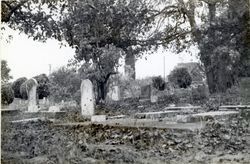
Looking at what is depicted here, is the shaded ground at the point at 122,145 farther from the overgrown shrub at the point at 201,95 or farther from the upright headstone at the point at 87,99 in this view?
the overgrown shrub at the point at 201,95

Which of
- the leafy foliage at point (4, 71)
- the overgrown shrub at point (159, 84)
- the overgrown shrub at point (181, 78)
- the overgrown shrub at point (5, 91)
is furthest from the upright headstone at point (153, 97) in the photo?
the leafy foliage at point (4, 71)

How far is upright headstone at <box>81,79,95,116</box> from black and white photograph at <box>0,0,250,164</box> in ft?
0.07

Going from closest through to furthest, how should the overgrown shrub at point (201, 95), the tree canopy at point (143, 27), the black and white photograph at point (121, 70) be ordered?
the black and white photograph at point (121, 70), the tree canopy at point (143, 27), the overgrown shrub at point (201, 95)

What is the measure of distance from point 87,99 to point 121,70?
0.87m

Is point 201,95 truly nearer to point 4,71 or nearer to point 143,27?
point 143,27

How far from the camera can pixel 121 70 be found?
7.98 meters

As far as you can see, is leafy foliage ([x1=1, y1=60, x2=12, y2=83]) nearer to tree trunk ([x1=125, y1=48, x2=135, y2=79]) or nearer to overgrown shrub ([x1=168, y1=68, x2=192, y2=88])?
tree trunk ([x1=125, y1=48, x2=135, y2=79])

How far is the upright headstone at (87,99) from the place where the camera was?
772 cm

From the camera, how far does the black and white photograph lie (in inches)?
181

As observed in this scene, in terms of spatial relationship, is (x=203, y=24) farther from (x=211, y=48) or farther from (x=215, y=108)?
(x=215, y=108)

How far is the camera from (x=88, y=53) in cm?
671

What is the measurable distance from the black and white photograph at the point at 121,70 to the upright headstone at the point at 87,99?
20 millimetres

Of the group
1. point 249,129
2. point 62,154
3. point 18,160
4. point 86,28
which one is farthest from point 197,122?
point 18,160

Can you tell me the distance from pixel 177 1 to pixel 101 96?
2.76m
